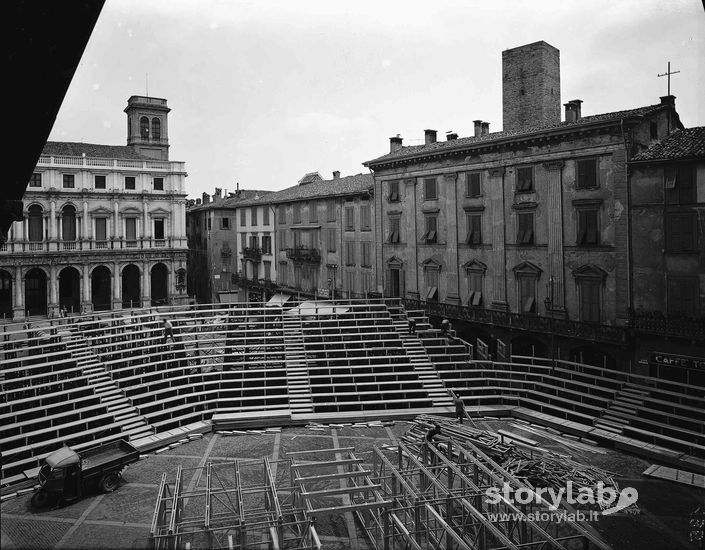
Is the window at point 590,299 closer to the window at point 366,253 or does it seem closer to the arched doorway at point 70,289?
the window at point 366,253

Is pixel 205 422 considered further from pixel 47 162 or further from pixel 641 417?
pixel 47 162

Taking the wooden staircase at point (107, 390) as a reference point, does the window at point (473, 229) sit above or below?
above

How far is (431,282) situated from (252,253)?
24.9 metres

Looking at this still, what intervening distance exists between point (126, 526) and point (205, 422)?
8.09m

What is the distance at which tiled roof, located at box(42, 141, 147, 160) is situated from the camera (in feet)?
170

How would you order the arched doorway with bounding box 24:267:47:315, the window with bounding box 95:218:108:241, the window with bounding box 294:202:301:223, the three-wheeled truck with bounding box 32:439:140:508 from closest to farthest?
the three-wheeled truck with bounding box 32:439:140:508
the window with bounding box 294:202:301:223
the arched doorway with bounding box 24:267:47:315
the window with bounding box 95:218:108:241

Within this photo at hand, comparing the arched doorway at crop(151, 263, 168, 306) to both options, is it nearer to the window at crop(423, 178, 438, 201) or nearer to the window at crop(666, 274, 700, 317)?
the window at crop(423, 178, 438, 201)

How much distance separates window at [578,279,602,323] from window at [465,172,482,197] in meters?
8.33

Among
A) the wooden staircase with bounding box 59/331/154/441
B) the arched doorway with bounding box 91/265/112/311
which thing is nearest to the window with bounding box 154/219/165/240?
the arched doorway with bounding box 91/265/112/311

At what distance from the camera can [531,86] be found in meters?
32.8

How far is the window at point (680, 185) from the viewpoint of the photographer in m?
24.0

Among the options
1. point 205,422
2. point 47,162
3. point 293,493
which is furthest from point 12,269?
point 293,493

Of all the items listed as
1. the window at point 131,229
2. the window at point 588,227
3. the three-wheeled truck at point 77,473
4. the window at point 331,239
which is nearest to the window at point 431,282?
the window at point 588,227

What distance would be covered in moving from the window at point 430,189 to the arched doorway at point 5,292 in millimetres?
37991
